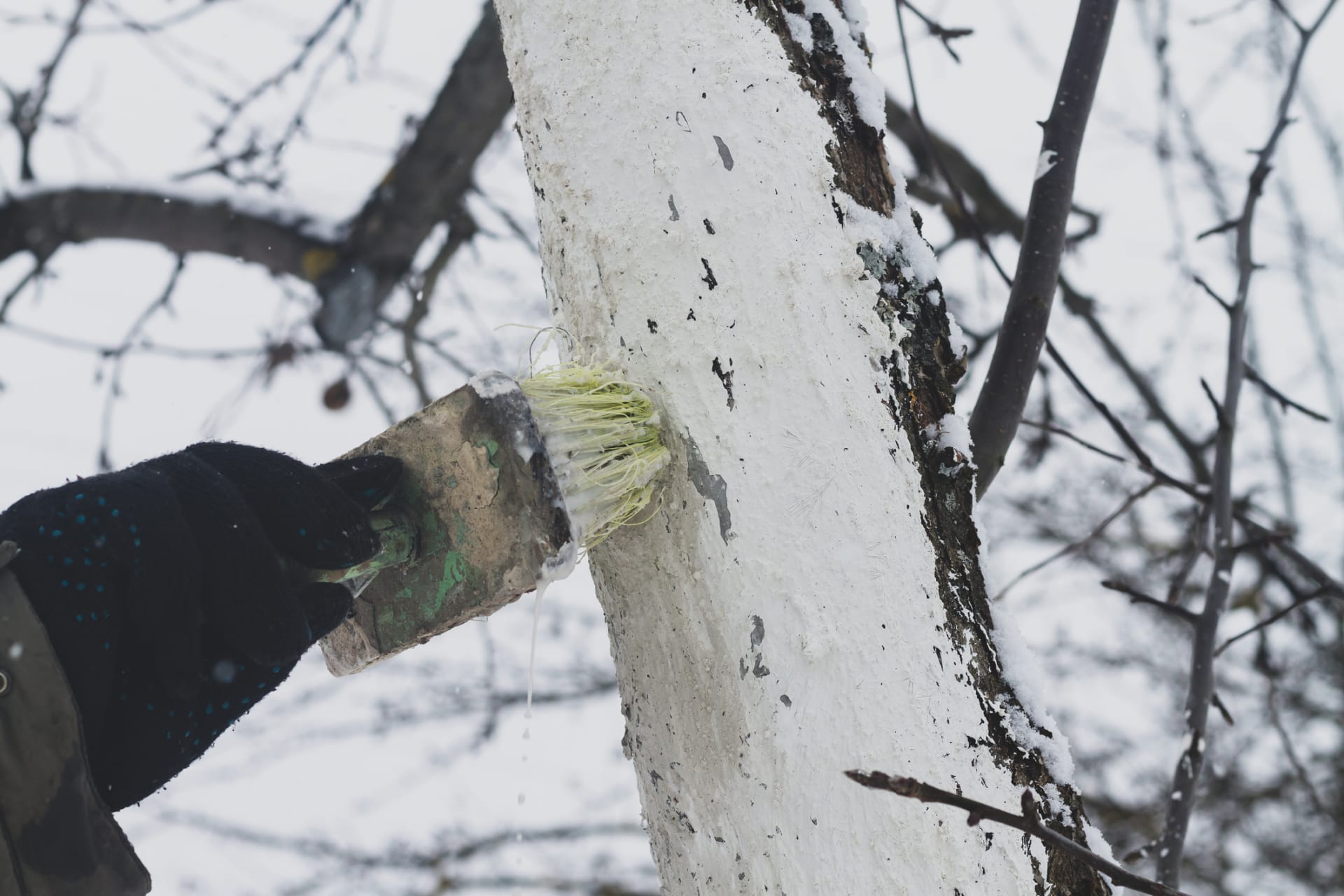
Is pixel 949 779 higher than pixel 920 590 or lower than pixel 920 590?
lower

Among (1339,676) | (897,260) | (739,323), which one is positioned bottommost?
(739,323)

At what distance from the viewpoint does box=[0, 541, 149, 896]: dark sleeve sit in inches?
26.0

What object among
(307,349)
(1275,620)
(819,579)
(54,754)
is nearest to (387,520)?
(54,754)

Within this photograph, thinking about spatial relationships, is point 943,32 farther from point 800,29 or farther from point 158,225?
point 158,225

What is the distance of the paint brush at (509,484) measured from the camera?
2.66 ft

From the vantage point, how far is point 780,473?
2.40 feet

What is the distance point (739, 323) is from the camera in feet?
2.49

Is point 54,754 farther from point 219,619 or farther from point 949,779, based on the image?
point 949,779

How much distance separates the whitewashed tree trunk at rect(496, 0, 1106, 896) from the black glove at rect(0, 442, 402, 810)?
27 centimetres

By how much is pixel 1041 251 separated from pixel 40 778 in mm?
1089

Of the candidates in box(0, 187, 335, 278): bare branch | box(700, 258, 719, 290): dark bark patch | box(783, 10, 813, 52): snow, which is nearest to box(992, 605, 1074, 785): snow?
box(700, 258, 719, 290): dark bark patch

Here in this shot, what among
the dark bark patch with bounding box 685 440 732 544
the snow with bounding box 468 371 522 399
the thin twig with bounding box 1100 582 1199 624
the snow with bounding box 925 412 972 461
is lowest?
the dark bark patch with bounding box 685 440 732 544

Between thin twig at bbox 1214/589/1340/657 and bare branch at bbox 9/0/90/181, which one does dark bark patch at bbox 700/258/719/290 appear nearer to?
thin twig at bbox 1214/589/1340/657

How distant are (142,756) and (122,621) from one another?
11cm
